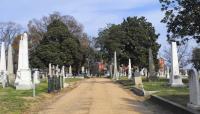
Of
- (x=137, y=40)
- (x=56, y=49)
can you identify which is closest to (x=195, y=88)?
(x=137, y=40)

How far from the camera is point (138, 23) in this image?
7631cm

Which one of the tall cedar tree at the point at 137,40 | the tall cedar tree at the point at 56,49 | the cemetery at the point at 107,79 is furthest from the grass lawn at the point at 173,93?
the tall cedar tree at the point at 56,49

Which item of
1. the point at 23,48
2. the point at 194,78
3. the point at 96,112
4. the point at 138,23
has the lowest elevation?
the point at 96,112

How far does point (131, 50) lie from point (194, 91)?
197 feet

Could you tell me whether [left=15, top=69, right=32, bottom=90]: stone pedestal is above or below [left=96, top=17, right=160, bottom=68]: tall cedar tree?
below

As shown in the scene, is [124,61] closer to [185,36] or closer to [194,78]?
[185,36]

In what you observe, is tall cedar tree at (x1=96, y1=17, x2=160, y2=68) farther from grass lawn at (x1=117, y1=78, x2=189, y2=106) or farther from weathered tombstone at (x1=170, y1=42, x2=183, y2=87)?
grass lawn at (x1=117, y1=78, x2=189, y2=106)

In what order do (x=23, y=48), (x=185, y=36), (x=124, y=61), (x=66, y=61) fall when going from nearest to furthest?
1. (x=23, y=48)
2. (x=185, y=36)
3. (x=124, y=61)
4. (x=66, y=61)

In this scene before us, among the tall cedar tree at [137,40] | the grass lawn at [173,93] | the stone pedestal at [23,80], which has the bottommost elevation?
the grass lawn at [173,93]

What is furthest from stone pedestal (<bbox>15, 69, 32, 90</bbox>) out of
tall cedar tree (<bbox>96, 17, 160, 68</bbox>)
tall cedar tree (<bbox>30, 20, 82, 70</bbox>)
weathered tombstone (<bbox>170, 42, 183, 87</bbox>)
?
tall cedar tree (<bbox>30, 20, 82, 70</bbox>)

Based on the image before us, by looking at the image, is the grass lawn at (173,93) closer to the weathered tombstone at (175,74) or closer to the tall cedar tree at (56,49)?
the weathered tombstone at (175,74)

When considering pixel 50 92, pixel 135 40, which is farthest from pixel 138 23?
pixel 50 92

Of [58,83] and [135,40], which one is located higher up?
[135,40]

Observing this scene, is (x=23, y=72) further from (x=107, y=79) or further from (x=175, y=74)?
(x=107, y=79)
